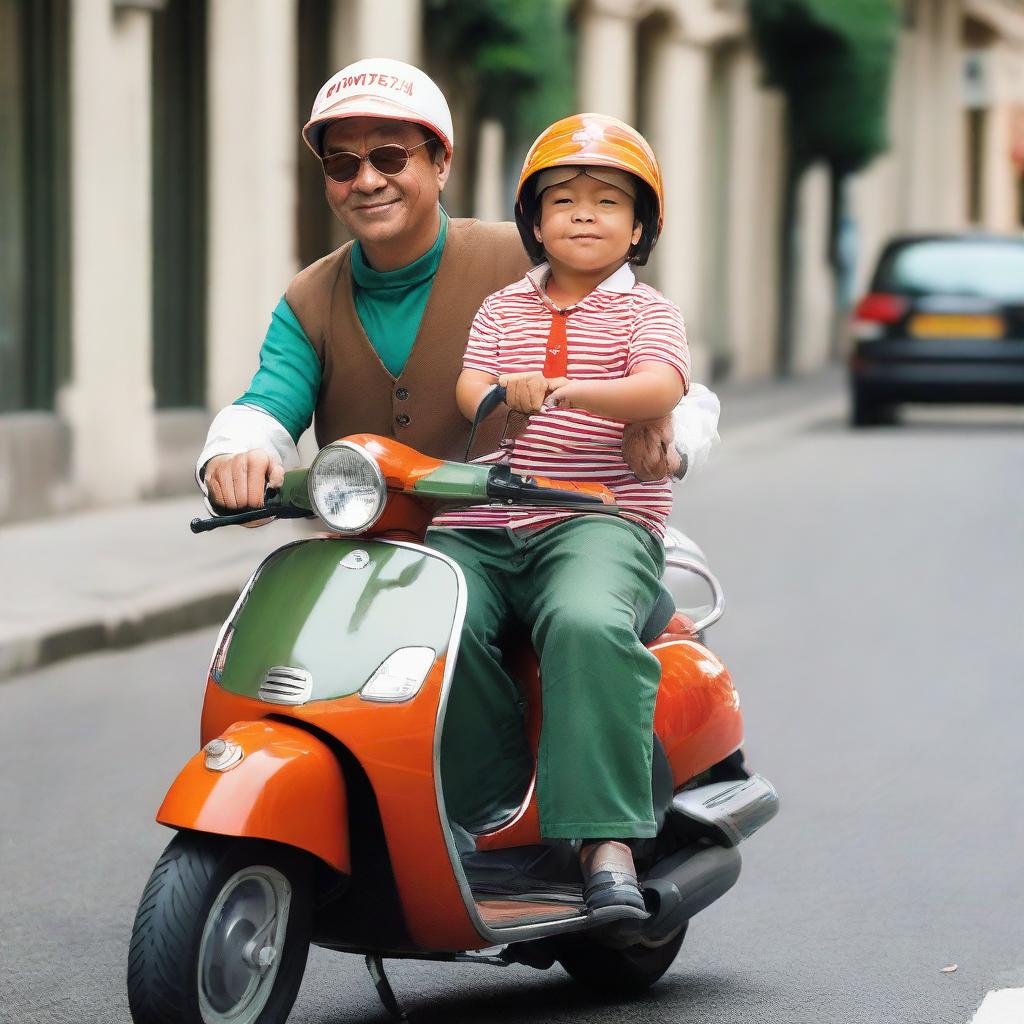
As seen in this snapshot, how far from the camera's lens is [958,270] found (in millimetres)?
20047

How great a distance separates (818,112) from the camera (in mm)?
28938

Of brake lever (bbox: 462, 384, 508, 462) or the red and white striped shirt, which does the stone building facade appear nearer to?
the red and white striped shirt

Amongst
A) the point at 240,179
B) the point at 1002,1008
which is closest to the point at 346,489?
the point at 1002,1008

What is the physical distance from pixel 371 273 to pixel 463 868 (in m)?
1.13

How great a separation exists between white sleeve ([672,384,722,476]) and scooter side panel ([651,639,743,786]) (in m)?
0.43

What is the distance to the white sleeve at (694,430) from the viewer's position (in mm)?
4070

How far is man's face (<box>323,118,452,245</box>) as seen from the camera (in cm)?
420

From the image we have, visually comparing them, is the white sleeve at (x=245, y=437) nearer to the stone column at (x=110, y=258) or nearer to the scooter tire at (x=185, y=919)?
the scooter tire at (x=185, y=919)

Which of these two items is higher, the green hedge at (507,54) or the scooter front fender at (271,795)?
the green hedge at (507,54)

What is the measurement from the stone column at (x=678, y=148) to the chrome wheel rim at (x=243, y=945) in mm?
22078

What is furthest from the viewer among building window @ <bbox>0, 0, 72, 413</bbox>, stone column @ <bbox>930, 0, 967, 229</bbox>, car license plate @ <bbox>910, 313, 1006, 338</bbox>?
stone column @ <bbox>930, 0, 967, 229</bbox>

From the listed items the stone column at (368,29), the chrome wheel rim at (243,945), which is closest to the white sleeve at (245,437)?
the chrome wheel rim at (243,945)

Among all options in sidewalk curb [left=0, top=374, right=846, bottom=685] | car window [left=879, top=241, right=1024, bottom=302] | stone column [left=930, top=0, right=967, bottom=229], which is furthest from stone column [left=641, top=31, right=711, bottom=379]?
stone column [left=930, top=0, right=967, bottom=229]

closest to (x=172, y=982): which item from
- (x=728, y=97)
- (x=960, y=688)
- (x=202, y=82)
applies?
(x=960, y=688)
